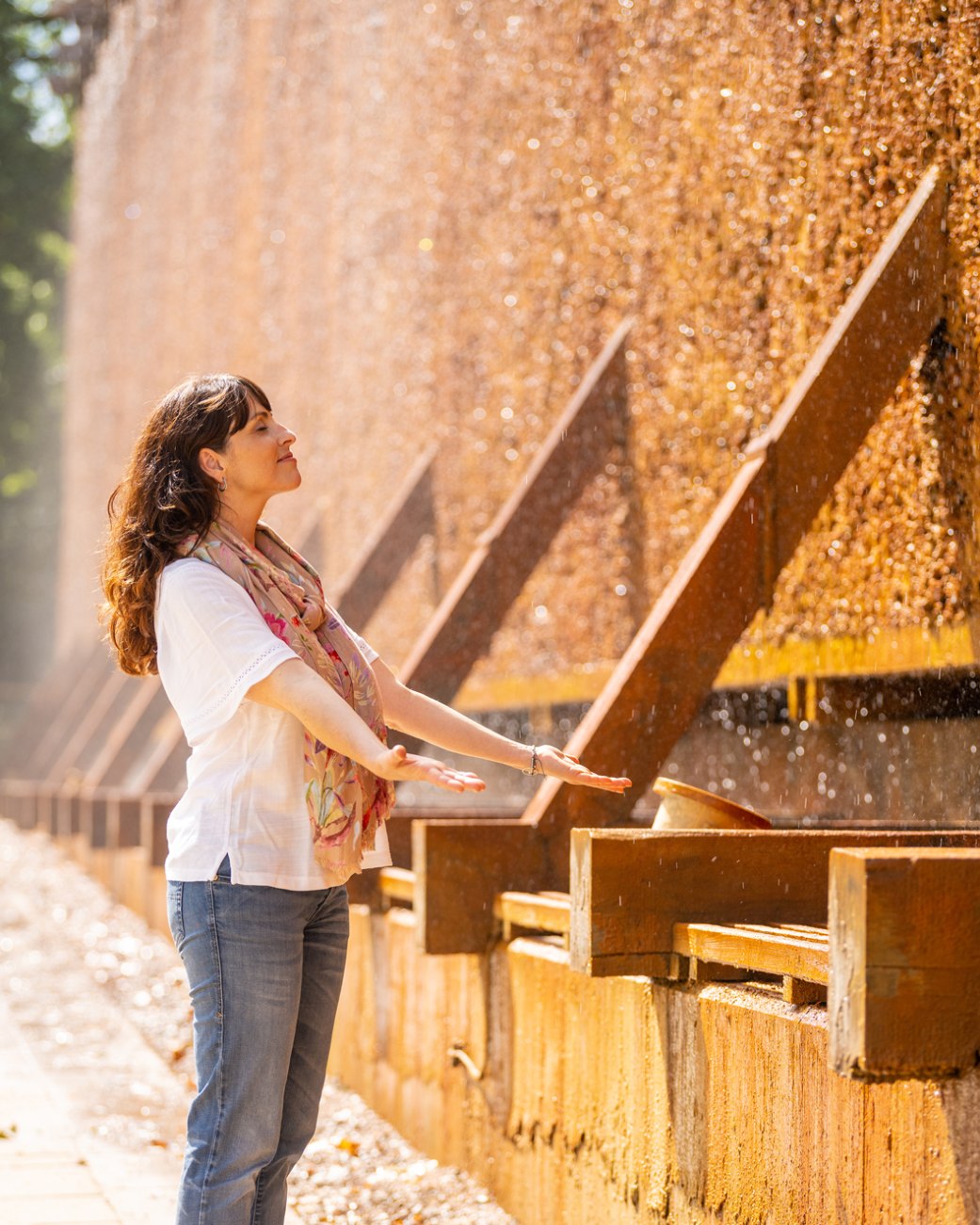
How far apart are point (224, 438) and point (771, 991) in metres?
1.36

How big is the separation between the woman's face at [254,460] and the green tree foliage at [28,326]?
23.6m

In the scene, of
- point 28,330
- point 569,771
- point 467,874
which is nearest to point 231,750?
point 569,771

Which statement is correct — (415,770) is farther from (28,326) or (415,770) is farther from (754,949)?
(28,326)

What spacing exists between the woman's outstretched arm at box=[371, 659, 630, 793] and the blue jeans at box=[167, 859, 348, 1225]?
1.30 feet

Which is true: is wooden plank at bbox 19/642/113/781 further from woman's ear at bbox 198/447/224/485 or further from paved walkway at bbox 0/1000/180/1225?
woman's ear at bbox 198/447/224/485

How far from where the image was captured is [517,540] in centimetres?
628

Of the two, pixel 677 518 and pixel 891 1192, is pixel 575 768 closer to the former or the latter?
pixel 891 1192

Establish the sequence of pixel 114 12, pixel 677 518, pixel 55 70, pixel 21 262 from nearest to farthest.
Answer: pixel 677 518, pixel 114 12, pixel 55 70, pixel 21 262

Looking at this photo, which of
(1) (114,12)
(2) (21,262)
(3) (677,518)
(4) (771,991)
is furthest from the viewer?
(2) (21,262)

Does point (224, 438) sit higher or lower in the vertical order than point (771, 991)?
higher

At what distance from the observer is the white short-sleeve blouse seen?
2570mm

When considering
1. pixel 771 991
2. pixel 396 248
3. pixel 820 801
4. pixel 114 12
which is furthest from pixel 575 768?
pixel 114 12

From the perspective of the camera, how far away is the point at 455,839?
4.16 meters

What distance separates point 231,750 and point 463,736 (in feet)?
1.46
